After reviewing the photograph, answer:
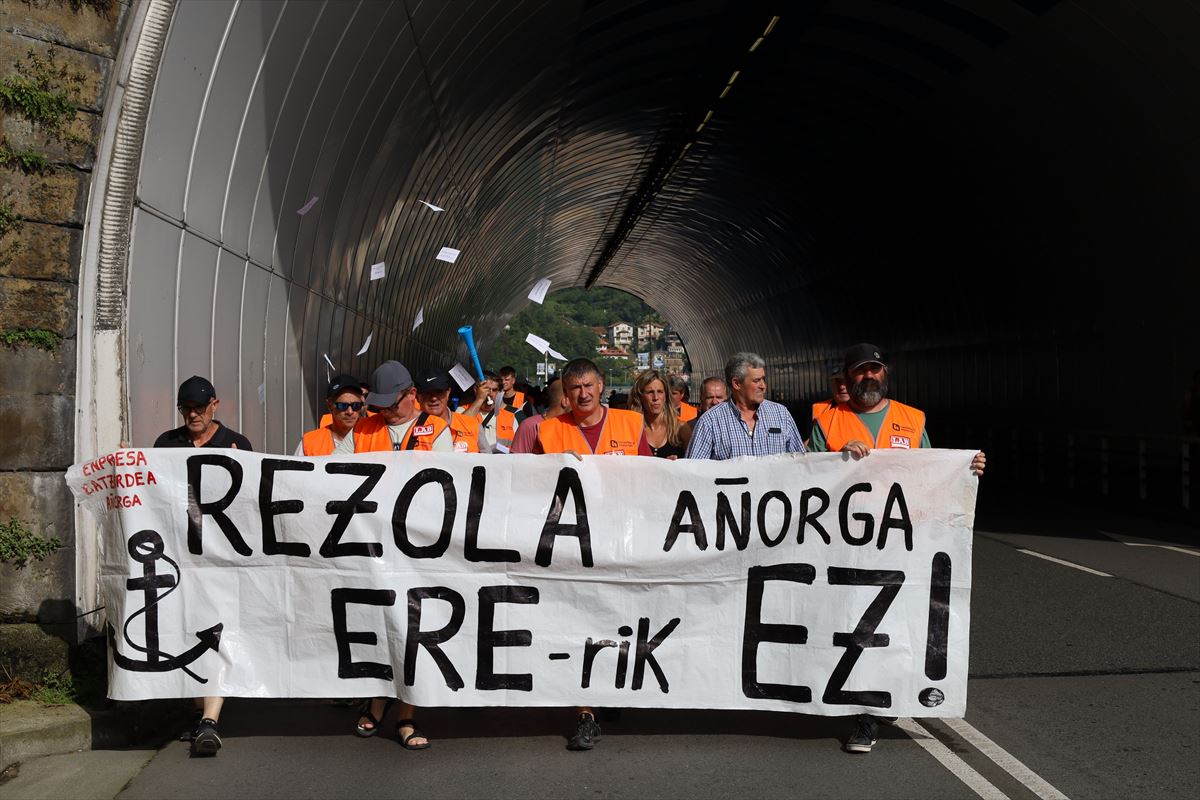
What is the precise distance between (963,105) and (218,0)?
1614cm

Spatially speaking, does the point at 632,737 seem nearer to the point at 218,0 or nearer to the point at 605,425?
the point at 605,425

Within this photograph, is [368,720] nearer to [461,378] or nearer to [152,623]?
[152,623]

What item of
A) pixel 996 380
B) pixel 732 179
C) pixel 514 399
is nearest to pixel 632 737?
pixel 514 399

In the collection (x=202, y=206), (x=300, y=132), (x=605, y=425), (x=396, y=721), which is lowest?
(x=396, y=721)

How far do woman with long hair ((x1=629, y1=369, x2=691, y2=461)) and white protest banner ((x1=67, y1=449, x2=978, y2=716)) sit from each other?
Result: 2.86m

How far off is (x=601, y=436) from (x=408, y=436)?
1.06 metres

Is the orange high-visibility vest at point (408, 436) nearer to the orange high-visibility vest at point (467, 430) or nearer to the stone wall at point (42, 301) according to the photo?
the orange high-visibility vest at point (467, 430)

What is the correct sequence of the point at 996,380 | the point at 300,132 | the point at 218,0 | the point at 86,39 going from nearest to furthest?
the point at 86,39 → the point at 218,0 → the point at 300,132 → the point at 996,380

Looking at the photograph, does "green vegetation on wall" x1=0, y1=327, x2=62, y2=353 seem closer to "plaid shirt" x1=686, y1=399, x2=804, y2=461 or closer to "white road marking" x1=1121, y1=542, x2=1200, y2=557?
"plaid shirt" x1=686, y1=399, x2=804, y2=461

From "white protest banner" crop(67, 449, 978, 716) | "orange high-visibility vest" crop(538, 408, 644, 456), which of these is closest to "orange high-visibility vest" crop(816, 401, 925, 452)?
"white protest banner" crop(67, 449, 978, 716)

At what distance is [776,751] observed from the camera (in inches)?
258

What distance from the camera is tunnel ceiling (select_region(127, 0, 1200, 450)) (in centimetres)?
980

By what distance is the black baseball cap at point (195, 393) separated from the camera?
7195 mm

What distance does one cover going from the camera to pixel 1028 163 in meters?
22.6
